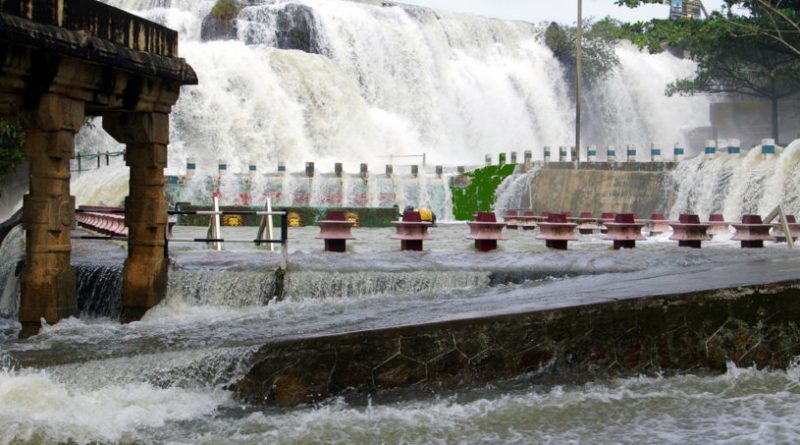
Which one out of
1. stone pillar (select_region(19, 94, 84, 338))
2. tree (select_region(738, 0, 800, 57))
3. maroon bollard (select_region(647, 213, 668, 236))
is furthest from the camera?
tree (select_region(738, 0, 800, 57))

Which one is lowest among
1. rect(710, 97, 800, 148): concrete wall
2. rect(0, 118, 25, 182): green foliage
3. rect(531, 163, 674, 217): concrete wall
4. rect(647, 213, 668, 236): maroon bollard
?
rect(647, 213, 668, 236): maroon bollard

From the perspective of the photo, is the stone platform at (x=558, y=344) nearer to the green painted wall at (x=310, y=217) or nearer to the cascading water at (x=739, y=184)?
the cascading water at (x=739, y=184)

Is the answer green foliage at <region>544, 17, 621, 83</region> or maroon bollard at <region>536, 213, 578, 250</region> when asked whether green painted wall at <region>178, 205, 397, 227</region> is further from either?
green foliage at <region>544, 17, 621, 83</region>

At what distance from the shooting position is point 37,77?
11414 mm

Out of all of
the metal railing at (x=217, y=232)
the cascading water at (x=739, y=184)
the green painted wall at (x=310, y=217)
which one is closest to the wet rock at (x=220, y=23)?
the green painted wall at (x=310, y=217)

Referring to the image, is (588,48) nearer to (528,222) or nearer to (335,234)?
A: (528,222)

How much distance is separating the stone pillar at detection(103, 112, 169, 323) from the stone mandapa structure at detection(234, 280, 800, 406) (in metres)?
5.65

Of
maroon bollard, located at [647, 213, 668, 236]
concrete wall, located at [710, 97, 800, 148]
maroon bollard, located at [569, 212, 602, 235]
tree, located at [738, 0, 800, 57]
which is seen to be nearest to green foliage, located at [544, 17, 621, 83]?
concrete wall, located at [710, 97, 800, 148]

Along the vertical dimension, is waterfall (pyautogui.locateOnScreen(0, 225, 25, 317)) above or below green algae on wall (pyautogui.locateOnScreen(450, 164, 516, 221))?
below

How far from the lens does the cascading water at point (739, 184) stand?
28719 millimetres

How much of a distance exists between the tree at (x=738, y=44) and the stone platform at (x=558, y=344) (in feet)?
83.7

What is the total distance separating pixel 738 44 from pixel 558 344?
1536 inches

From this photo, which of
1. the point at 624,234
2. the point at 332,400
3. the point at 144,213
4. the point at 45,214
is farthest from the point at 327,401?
the point at 624,234

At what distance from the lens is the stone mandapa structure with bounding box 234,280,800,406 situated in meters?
8.53
